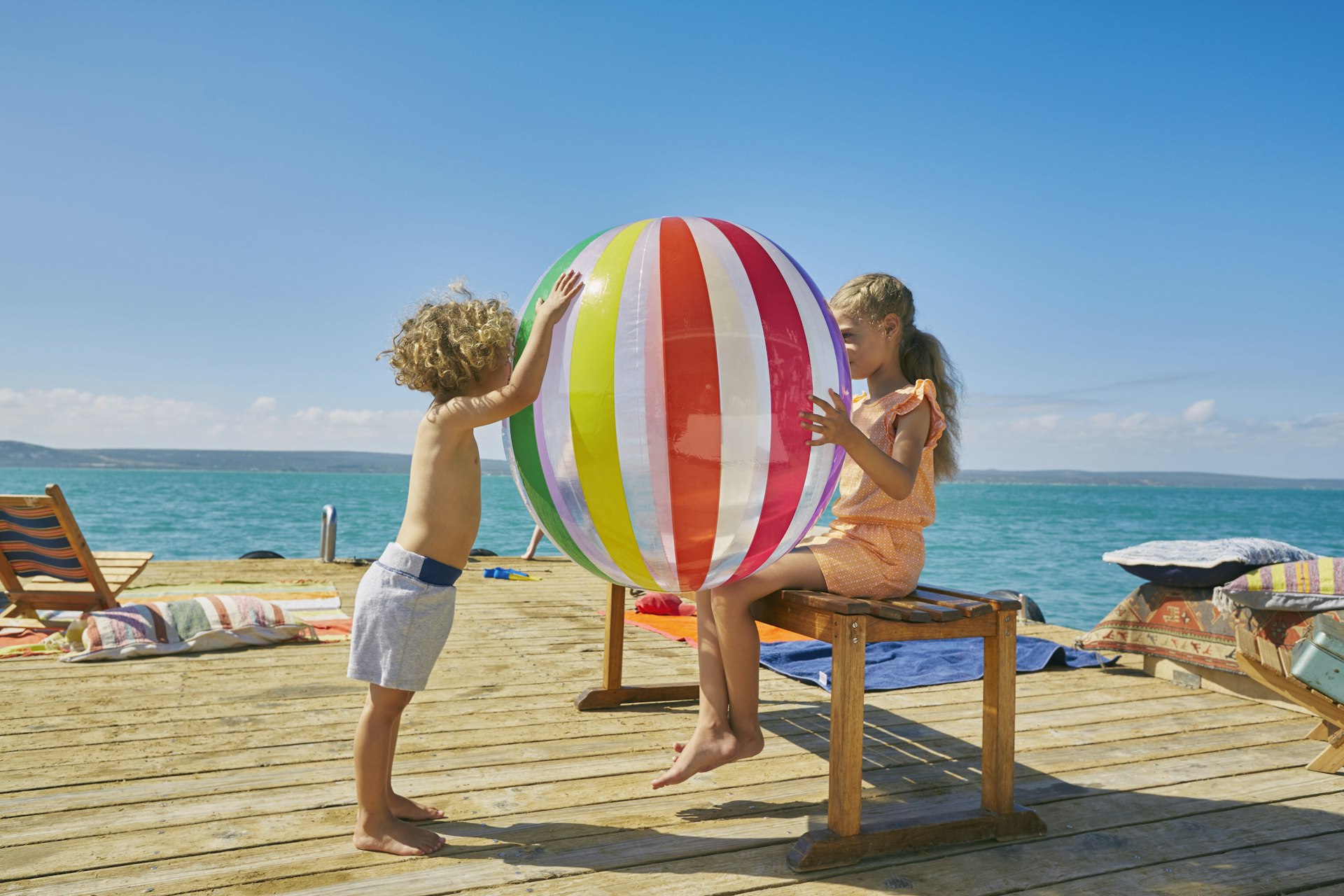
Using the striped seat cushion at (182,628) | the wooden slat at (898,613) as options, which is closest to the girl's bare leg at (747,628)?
the wooden slat at (898,613)

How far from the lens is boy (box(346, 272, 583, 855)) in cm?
242

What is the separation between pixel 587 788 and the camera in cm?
291

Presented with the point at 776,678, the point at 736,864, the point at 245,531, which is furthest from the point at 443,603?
the point at 245,531

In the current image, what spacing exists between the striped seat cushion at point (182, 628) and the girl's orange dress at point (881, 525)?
3.67 meters

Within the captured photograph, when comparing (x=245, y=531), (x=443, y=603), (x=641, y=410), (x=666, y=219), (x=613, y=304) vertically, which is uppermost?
(x=666, y=219)

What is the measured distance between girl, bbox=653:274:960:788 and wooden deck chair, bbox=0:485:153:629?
14.2ft

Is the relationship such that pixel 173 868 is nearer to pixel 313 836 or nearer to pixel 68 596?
pixel 313 836

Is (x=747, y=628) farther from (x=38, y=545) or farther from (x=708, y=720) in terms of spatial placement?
(x=38, y=545)

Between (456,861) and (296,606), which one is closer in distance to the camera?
(456,861)

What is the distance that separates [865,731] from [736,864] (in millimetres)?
1502

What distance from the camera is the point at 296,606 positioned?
6547mm

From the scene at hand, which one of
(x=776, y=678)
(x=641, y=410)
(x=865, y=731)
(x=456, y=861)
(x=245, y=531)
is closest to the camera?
(x=641, y=410)

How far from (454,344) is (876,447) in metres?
1.22

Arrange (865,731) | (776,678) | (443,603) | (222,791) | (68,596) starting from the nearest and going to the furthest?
(443,603)
(222,791)
(865,731)
(776,678)
(68,596)
